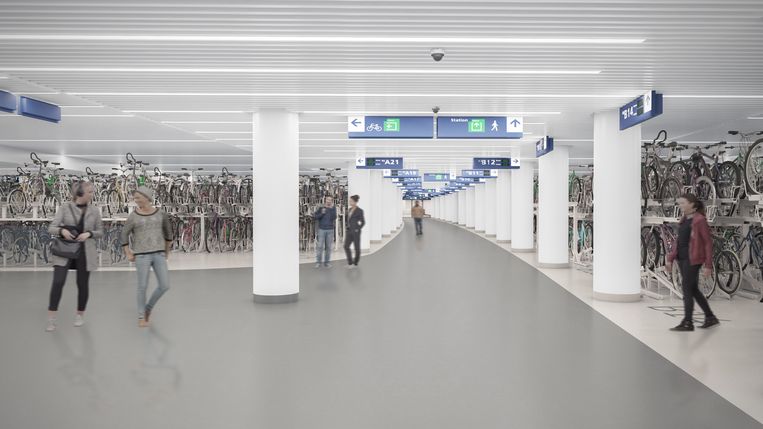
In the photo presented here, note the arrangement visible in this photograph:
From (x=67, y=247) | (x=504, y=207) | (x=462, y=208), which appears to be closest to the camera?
(x=67, y=247)

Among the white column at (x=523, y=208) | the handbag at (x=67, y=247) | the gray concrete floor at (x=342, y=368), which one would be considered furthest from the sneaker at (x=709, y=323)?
the white column at (x=523, y=208)

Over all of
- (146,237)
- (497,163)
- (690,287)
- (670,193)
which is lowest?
(690,287)

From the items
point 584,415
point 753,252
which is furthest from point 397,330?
point 753,252

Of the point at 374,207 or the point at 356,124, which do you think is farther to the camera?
the point at 374,207

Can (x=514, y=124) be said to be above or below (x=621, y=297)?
above

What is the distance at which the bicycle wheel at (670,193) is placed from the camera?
9766 mm

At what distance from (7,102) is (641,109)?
374 inches

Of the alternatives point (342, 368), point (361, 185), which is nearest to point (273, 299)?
point (342, 368)

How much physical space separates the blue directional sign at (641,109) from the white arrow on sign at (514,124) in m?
1.83

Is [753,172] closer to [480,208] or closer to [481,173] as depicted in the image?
[481,173]

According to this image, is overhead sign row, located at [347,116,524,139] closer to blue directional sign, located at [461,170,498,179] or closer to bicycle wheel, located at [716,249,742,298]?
bicycle wheel, located at [716,249,742,298]

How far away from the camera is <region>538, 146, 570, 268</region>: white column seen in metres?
14.1

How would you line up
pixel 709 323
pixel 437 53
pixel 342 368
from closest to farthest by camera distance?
pixel 342 368 → pixel 437 53 → pixel 709 323

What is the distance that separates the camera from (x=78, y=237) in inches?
257
